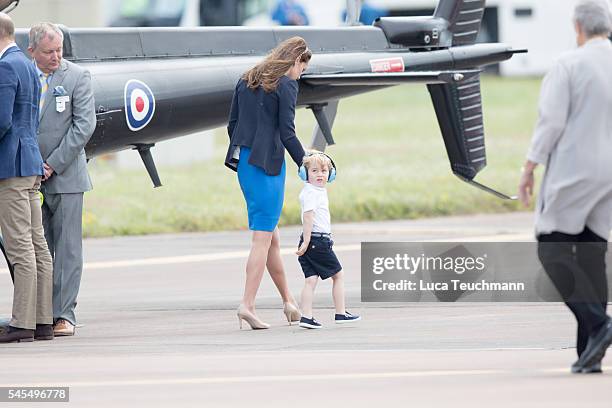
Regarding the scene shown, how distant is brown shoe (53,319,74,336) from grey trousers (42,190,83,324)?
44 millimetres

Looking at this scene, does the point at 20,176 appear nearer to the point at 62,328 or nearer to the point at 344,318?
the point at 62,328

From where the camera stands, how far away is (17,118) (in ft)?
29.0

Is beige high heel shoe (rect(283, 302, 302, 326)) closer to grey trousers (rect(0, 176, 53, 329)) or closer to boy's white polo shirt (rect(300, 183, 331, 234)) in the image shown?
boy's white polo shirt (rect(300, 183, 331, 234))

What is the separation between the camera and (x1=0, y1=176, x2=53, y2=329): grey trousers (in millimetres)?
8883

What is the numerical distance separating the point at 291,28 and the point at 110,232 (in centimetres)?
515

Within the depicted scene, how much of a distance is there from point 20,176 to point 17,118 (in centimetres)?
36

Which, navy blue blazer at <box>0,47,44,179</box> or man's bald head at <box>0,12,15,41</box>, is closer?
navy blue blazer at <box>0,47,44,179</box>

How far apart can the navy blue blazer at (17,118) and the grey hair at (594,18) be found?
3.55 metres

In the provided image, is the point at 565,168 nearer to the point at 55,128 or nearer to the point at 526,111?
the point at 55,128

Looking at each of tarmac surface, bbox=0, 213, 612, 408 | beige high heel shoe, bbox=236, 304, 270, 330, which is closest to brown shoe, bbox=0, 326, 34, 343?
tarmac surface, bbox=0, 213, 612, 408

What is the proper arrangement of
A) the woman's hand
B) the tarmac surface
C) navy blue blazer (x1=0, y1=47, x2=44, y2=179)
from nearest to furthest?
the tarmac surface
the woman's hand
navy blue blazer (x1=0, y1=47, x2=44, y2=179)

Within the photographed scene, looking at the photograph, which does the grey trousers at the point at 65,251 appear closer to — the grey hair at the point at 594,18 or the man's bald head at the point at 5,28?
the man's bald head at the point at 5,28

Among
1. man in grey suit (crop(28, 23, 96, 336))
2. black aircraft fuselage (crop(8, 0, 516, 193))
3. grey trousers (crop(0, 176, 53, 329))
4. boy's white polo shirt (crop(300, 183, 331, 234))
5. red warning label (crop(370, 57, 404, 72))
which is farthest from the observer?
red warning label (crop(370, 57, 404, 72))

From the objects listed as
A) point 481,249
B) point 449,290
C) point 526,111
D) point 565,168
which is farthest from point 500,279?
point 526,111
